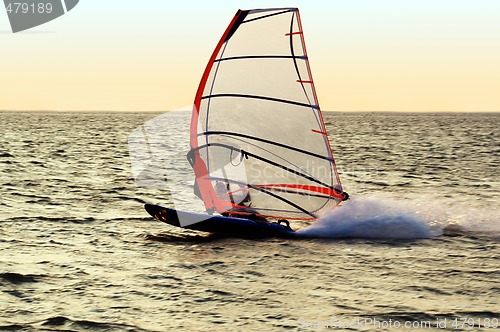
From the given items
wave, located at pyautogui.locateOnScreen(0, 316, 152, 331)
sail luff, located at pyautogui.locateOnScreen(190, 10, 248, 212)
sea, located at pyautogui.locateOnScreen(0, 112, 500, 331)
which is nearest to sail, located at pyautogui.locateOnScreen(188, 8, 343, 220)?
sail luff, located at pyautogui.locateOnScreen(190, 10, 248, 212)

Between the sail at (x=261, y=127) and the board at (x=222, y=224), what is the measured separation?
0.53 meters

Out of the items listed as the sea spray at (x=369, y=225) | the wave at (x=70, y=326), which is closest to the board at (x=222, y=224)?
the sea spray at (x=369, y=225)

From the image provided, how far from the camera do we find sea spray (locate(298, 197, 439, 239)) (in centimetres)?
1394

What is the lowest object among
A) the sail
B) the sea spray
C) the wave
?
the sea spray

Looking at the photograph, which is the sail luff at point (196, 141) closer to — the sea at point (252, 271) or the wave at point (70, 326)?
the sea at point (252, 271)

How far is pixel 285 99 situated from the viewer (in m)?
13.4

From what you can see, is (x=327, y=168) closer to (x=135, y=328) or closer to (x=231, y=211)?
(x=231, y=211)

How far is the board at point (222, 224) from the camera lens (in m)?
13.3

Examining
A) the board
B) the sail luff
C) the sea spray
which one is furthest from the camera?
the sea spray

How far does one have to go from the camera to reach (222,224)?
13375 mm

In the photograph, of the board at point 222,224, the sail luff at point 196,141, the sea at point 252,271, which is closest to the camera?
the sea at point 252,271

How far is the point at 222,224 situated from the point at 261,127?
2.11 meters

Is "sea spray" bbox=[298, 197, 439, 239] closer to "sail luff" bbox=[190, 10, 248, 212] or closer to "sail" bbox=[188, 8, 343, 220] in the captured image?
"sail" bbox=[188, 8, 343, 220]

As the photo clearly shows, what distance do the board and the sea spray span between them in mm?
707
